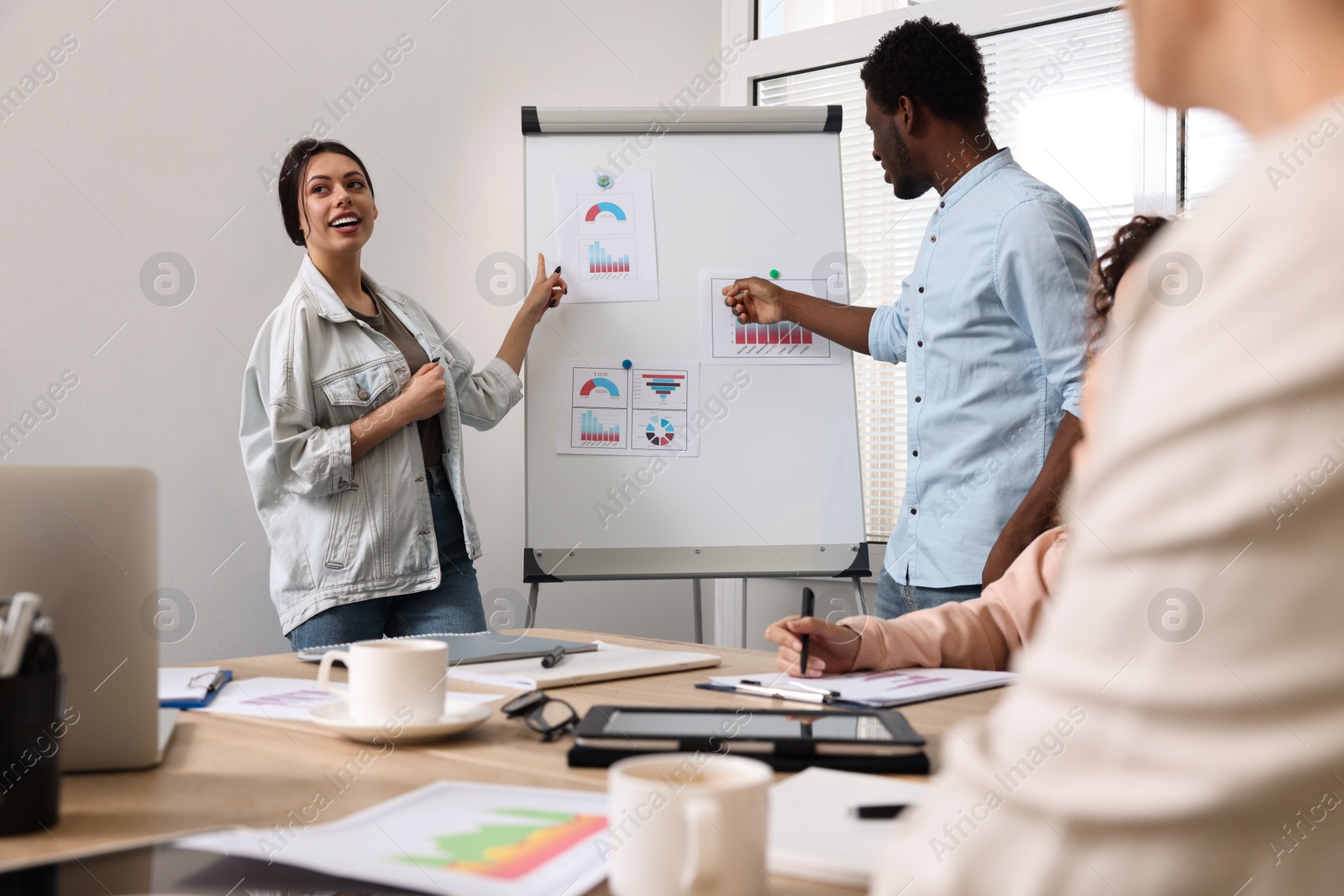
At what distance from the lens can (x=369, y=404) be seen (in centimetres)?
239

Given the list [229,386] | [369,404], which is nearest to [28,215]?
[229,386]

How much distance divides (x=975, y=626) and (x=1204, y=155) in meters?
1.83

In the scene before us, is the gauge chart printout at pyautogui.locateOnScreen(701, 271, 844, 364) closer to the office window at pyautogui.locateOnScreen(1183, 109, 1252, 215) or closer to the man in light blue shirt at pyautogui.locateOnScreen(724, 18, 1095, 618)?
the man in light blue shirt at pyautogui.locateOnScreen(724, 18, 1095, 618)

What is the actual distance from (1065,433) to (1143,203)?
105cm

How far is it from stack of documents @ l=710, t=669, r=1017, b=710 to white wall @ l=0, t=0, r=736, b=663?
1.81m

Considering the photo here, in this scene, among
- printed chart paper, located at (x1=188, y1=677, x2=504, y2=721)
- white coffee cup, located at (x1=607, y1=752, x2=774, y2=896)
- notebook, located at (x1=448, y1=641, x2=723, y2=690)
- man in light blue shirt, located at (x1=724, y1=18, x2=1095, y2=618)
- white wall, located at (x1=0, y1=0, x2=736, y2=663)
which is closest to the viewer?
white coffee cup, located at (x1=607, y1=752, x2=774, y2=896)

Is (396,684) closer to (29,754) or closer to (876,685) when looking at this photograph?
(29,754)

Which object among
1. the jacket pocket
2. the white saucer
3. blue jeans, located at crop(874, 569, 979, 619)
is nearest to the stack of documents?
the white saucer

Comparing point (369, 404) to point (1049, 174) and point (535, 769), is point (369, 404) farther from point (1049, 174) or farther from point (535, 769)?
point (1049, 174)

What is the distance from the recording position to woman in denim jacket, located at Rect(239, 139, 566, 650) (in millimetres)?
2303

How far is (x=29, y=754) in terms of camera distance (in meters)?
0.70

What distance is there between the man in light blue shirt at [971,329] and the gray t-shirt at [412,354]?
3.50 ft

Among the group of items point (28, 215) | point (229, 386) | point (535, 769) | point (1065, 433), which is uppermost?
point (28, 215)

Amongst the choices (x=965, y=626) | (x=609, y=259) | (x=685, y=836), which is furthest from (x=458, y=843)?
(x=609, y=259)
